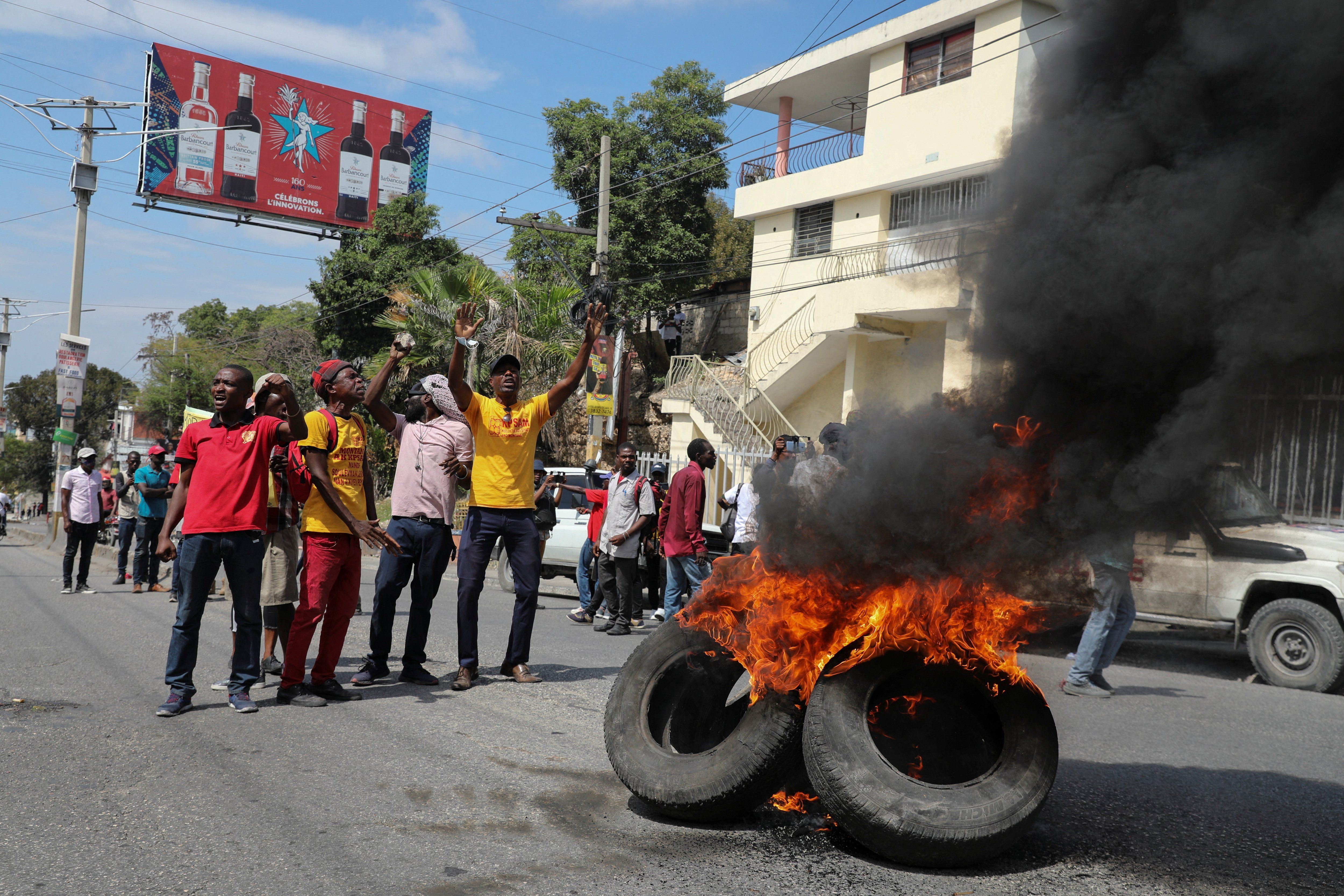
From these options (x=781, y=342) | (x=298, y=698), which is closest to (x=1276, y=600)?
(x=298, y=698)

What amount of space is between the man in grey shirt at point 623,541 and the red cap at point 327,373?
165 inches

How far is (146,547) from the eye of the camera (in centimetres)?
1208

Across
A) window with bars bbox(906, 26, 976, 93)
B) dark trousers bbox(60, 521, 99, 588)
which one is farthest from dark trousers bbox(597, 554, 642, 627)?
window with bars bbox(906, 26, 976, 93)

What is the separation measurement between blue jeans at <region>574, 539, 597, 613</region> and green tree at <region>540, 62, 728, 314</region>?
1772 centimetres

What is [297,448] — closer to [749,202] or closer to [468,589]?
[468,589]

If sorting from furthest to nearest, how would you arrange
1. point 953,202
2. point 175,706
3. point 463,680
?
point 463,680, point 175,706, point 953,202

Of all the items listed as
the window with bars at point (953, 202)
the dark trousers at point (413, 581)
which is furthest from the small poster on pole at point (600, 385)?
the window with bars at point (953, 202)

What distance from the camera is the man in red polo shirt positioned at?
5.41m

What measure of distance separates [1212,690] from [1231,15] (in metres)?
6.22

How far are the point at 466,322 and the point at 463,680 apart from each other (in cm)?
233

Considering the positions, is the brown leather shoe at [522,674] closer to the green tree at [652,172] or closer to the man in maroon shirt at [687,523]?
the man in maroon shirt at [687,523]

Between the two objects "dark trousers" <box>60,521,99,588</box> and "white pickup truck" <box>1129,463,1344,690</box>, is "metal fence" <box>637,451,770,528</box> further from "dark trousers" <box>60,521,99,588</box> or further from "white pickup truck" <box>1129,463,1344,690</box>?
"white pickup truck" <box>1129,463,1344,690</box>

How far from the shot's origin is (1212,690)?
25.7 feet

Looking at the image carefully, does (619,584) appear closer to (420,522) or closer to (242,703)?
(420,522)
